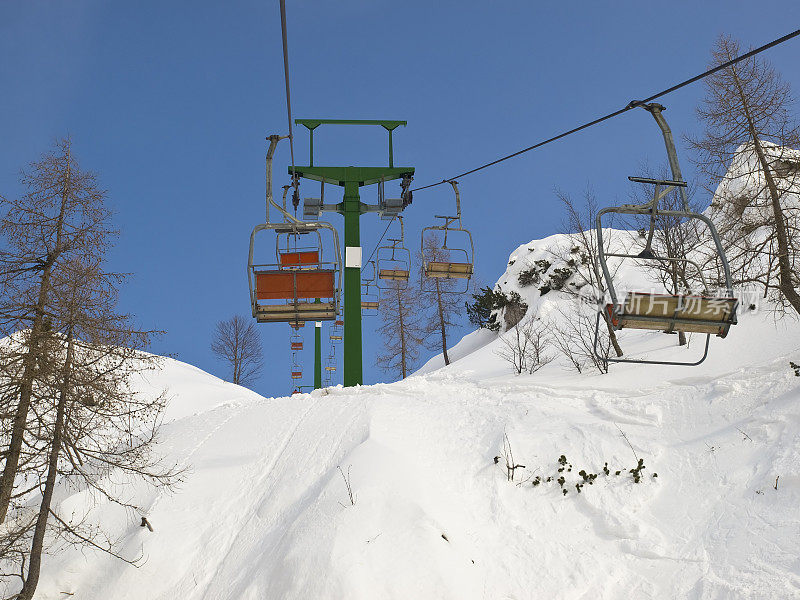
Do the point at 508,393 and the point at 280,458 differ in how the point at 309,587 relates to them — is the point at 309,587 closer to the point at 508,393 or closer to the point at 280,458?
the point at 280,458

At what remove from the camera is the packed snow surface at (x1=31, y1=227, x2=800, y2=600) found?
26.0 ft

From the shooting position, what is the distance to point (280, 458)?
1141cm

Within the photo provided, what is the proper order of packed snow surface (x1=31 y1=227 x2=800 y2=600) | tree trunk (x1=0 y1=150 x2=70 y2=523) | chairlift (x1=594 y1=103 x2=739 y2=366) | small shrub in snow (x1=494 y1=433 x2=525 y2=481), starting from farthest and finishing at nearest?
small shrub in snow (x1=494 y1=433 x2=525 y2=481)
tree trunk (x1=0 y1=150 x2=70 y2=523)
packed snow surface (x1=31 y1=227 x2=800 y2=600)
chairlift (x1=594 y1=103 x2=739 y2=366)

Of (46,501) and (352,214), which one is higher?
(352,214)

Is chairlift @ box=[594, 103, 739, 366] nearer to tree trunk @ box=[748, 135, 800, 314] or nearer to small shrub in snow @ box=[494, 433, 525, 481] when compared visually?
small shrub in snow @ box=[494, 433, 525, 481]

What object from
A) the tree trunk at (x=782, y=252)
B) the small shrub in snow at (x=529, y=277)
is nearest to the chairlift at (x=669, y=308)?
the tree trunk at (x=782, y=252)

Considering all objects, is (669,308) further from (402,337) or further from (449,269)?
(402,337)

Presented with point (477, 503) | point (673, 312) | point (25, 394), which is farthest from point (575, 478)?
point (25, 394)

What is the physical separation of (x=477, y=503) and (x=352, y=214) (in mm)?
9213

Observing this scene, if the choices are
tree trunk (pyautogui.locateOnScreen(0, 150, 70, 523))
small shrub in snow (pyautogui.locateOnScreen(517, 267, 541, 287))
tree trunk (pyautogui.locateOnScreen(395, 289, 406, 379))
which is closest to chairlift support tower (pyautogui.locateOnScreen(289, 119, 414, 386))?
tree trunk (pyautogui.locateOnScreen(0, 150, 70, 523))

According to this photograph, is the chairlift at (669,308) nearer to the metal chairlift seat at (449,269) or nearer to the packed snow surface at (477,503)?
the packed snow surface at (477,503)

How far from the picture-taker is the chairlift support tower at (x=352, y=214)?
1647cm

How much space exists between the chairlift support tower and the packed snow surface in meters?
2.84

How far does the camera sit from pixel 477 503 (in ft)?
31.3
